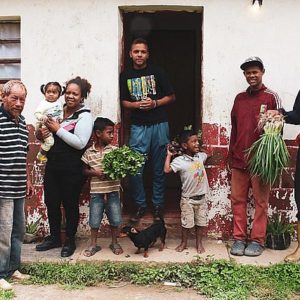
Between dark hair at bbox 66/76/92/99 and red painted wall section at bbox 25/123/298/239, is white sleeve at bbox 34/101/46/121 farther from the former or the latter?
red painted wall section at bbox 25/123/298/239

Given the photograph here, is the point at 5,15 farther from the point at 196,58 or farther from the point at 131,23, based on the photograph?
the point at 196,58

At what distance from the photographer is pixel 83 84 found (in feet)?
19.5

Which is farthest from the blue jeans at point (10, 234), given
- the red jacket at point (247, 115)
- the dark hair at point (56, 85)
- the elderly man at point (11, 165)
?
the red jacket at point (247, 115)

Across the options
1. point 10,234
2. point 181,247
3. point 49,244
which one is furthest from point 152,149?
point 10,234

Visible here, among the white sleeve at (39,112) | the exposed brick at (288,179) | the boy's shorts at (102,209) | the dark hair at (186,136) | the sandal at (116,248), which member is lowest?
the sandal at (116,248)

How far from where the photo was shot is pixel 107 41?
247 inches

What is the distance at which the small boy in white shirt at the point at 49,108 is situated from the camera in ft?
18.9

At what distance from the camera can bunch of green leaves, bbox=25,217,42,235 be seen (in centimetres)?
643

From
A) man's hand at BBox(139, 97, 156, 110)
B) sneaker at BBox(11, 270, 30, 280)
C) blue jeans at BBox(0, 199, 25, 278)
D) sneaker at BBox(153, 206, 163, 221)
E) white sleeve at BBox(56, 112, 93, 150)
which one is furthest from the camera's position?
sneaker at BBox(153, 206, 163, 221)

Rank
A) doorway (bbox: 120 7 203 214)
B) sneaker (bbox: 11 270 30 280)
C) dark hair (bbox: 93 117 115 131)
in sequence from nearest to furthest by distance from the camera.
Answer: sneaker (bbox: 11 270 30 280) → dark hair (bbox: 93 117 115 131) → doorway (bbox: 120 7 203 214)

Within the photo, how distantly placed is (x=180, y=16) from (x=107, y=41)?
10.4 ft

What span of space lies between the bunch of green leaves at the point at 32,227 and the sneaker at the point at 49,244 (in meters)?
0.39

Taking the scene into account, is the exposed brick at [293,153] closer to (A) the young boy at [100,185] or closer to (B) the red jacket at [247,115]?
(B) the red jacket at [247,115]

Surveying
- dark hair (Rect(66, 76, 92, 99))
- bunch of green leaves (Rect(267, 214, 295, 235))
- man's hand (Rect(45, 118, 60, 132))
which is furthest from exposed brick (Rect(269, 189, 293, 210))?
man's hand (Rect(45, 118, 60, 132))
